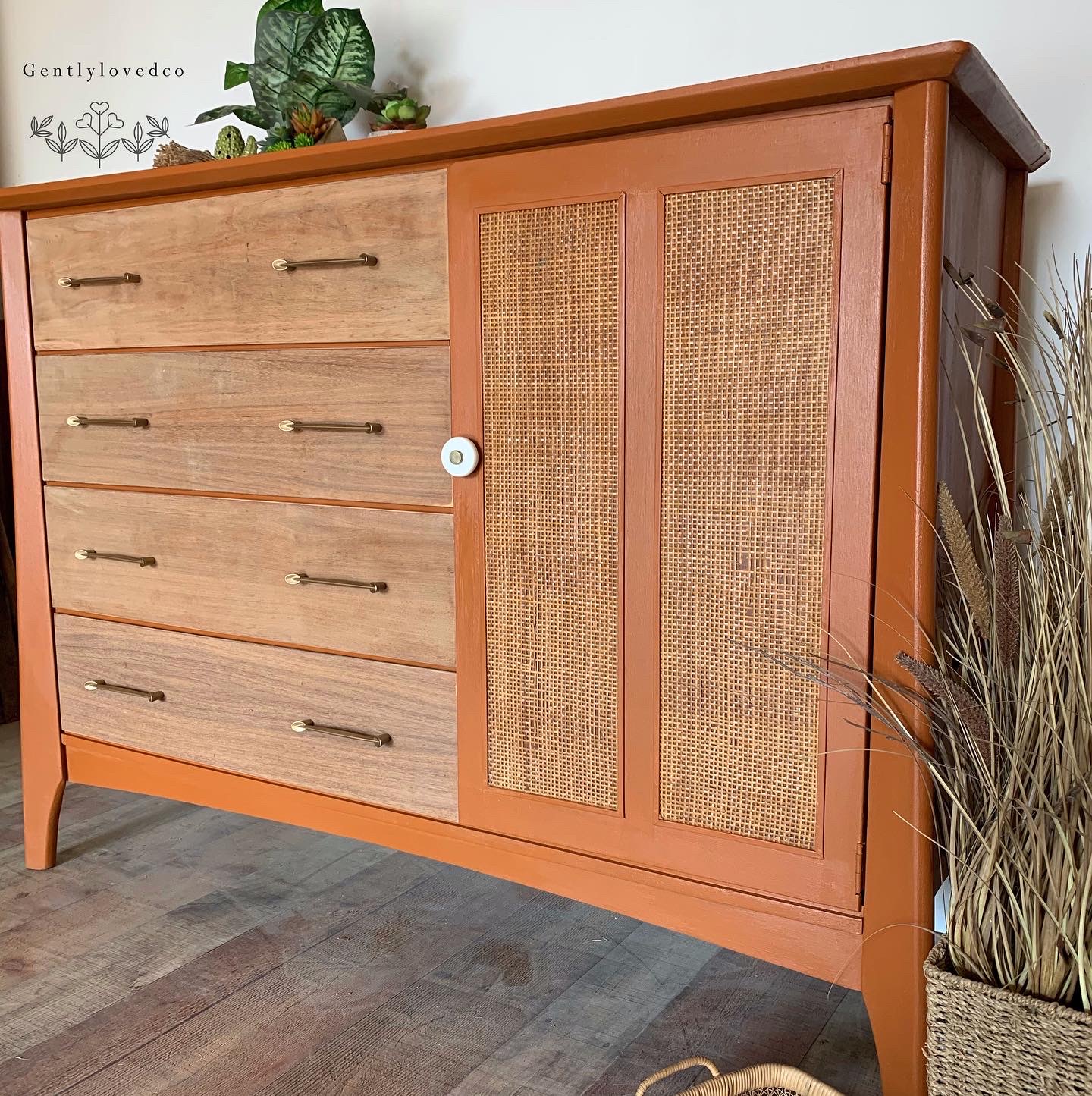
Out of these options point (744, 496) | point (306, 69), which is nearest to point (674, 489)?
point (744, 496)

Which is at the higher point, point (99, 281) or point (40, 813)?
point (99, 281)

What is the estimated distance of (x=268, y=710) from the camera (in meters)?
1.53

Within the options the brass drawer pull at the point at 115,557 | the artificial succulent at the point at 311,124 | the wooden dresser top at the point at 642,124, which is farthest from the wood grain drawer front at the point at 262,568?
the artificial succulent at the point at 311,124

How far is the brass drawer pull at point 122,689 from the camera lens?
163cm

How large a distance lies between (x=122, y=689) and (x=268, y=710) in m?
0.29

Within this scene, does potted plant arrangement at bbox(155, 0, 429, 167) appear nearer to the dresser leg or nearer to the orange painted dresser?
the orange painted dresser

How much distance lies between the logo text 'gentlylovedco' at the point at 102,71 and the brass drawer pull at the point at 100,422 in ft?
3.18

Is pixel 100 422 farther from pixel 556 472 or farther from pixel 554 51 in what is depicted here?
pixel 554 51

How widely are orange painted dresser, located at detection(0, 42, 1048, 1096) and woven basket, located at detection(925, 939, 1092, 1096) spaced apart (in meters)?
0.07

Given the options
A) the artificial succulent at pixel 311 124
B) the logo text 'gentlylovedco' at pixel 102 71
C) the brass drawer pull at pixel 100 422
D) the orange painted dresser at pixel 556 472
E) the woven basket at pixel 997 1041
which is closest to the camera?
the woven basket at pixel 997 1041

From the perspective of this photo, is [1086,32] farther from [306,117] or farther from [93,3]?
[93,3]

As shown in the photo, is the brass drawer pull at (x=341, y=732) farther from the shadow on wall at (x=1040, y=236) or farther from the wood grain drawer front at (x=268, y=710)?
the shadow on wall at (x=1040, y=236)

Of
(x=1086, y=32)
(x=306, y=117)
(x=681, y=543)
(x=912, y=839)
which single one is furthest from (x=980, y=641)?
(x=306, y=117)

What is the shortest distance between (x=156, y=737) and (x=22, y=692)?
0.28 metres
